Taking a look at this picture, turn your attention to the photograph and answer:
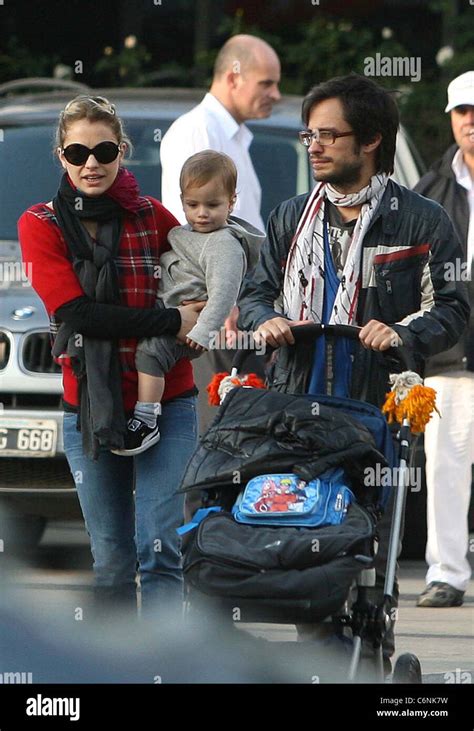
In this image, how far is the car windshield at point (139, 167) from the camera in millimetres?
8906

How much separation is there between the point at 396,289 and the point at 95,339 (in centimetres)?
96

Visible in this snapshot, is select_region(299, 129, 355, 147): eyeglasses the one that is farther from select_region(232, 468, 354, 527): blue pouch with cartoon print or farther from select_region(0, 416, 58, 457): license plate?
select_region(0, 416, 58, 457): license plate

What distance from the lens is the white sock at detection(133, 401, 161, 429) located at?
5516 millimetres

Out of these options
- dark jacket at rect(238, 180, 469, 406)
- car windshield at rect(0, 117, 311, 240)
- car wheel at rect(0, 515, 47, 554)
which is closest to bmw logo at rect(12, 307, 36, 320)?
car windshield at rect(0, 117, 311, 240)

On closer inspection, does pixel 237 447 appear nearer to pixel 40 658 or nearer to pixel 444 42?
pixel 40 658

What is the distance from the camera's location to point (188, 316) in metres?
5.55

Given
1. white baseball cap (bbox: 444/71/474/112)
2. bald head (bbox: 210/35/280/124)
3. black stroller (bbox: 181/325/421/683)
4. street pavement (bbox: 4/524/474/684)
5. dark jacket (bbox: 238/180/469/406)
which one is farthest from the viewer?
bald head (bbox: 210/35/280/124)

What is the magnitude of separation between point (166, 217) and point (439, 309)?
0.92m

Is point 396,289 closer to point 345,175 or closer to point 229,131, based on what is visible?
point 345,175

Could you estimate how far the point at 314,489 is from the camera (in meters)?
5.01

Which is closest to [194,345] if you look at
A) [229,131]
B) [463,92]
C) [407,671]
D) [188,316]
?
[188,316]

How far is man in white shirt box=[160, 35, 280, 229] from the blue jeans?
96.4 inches
